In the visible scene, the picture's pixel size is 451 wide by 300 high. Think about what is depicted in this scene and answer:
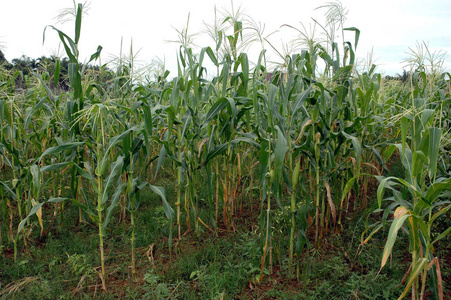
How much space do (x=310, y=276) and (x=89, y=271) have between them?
79.7 inches

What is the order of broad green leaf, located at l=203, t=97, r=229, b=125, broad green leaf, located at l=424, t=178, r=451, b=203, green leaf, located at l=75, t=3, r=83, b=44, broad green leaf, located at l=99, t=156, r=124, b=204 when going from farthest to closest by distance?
broad green leaf, located at l=203, t=97, r=229, b=125
green leaf, located at l=75, t=3, r=83, b=44
broad green leaf, located at l=99, t=156, r=124, b=204
broad green leaf, located at l=424, t=178, r=451, b=203

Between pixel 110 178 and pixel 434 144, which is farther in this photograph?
pixel 110 178

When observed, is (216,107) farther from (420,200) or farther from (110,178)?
(420,200)

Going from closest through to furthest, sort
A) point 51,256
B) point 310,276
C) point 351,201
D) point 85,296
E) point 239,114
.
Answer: point 85,296 → point 310,276 → point 239,114 → point 51,256 → point 351,201

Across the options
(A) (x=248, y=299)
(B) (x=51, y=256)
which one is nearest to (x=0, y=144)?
(B) (x=51, y=256)

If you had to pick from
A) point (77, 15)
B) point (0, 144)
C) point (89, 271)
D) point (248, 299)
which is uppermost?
point (77, 15)

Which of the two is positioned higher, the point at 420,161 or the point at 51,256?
the point at 420,161

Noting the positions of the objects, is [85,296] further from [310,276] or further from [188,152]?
[310,276]

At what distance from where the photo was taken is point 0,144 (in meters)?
3.10

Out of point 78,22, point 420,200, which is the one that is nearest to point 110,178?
point 78,22

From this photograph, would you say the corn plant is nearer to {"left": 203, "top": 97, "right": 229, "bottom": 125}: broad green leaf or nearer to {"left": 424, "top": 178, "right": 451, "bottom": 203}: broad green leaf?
{"left": 424, "top": 178, "right": 451, "bottom": 203}: broad green leaf

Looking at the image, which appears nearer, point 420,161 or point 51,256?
point 420,161

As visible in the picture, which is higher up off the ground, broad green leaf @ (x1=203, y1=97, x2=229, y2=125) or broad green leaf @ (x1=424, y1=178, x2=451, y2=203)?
broad green leaf @ (x1=203, y1=97, x2=229, y2=125)

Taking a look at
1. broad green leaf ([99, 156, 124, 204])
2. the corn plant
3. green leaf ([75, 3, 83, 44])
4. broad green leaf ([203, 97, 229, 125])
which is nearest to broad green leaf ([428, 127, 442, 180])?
the corn plant
